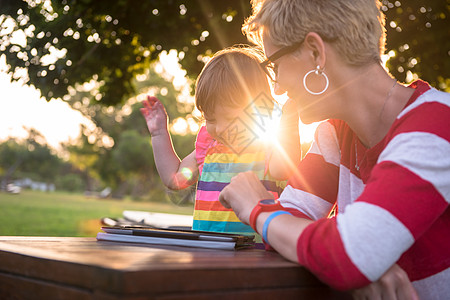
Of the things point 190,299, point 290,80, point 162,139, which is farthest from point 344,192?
point 162,139

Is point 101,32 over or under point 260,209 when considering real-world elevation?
over

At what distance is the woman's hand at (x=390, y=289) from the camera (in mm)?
1189

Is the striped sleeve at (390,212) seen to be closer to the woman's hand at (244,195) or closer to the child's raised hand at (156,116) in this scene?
the woman's hand at (244,195)

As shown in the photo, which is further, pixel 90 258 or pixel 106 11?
pixel 106 11

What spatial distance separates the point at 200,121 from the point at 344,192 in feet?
5.00

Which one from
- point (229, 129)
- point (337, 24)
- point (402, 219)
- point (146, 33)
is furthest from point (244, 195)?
point (146, 33)

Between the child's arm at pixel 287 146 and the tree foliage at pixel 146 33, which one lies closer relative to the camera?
the child's arm at pixel 287 146

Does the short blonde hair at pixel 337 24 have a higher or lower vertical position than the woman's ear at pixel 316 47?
higher

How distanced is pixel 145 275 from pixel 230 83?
5.68 feet

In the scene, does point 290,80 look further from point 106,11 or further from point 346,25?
point 106,11

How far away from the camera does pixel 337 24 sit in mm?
1567

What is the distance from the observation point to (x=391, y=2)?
241 inches

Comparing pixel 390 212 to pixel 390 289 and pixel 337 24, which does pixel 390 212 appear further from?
pixel 337 24

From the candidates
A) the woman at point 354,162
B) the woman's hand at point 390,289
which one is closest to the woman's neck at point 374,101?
the woman at point 354,162
